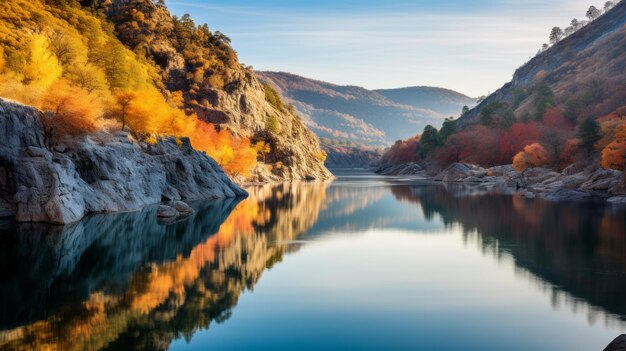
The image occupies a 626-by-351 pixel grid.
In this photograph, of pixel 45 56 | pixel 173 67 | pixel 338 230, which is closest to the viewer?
pixel 338 230

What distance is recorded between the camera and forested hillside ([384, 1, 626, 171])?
270 ft

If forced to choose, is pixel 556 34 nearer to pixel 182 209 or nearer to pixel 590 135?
pixel 590 135

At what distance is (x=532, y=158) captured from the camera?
95.3 metres

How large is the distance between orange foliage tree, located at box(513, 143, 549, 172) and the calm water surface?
5529cm

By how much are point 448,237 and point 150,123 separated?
36.0 metres

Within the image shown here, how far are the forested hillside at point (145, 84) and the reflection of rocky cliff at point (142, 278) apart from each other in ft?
42.8

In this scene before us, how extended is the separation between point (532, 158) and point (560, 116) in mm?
26682

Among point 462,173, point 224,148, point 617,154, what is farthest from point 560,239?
point 462,173

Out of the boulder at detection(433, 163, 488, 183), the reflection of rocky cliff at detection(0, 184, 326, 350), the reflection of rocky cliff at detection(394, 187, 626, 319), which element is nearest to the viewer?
the reflection of rocky cliff at detection(0, 184, 326, 350)

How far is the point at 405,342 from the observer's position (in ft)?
49.2

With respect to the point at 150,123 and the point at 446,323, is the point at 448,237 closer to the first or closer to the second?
the point at 446,323

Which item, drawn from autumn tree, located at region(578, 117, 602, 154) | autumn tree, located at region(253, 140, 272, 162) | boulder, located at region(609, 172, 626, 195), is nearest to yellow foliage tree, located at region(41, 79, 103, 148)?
boulder, located at region(609, 172, 626, 195)

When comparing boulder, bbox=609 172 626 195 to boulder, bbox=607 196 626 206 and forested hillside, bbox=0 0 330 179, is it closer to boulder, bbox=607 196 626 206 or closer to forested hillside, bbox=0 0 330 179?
boulder, bbox=607 196 626 206

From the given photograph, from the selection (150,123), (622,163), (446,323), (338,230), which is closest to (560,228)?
(338,230)
